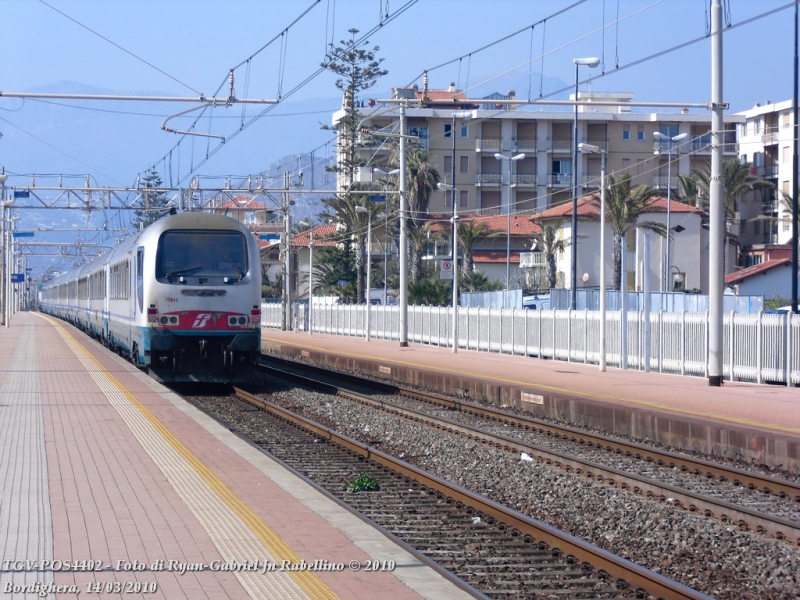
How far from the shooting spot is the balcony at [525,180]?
82.5 m

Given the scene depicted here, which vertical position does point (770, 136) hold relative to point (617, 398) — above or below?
above

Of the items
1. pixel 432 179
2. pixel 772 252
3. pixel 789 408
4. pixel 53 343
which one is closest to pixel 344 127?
pixel 432 179

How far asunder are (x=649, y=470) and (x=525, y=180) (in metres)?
71.3

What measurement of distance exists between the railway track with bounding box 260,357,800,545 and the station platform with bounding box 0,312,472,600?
11.8 ft

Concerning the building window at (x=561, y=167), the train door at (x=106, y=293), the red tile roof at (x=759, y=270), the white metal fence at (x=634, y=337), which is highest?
the building window at (x=561, y=167)

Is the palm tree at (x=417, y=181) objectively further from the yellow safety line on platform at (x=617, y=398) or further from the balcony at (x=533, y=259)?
the yellow safety line on platform at (x=617, y=398)

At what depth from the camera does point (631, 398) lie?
18.5 meters

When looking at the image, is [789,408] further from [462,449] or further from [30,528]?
[30,528]

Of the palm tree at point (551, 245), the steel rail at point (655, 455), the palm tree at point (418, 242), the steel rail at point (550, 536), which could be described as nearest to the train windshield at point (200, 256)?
the steel rail at point (655, 455)

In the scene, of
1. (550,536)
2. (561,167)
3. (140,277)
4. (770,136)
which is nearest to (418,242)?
(561,167)

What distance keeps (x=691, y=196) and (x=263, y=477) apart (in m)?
64.0

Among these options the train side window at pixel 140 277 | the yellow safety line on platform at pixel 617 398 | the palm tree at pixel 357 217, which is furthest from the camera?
the palm tree at pixel 357 217

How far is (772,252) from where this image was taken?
2544 inches

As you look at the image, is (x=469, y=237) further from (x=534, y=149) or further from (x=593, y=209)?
(x=534, y=149)
